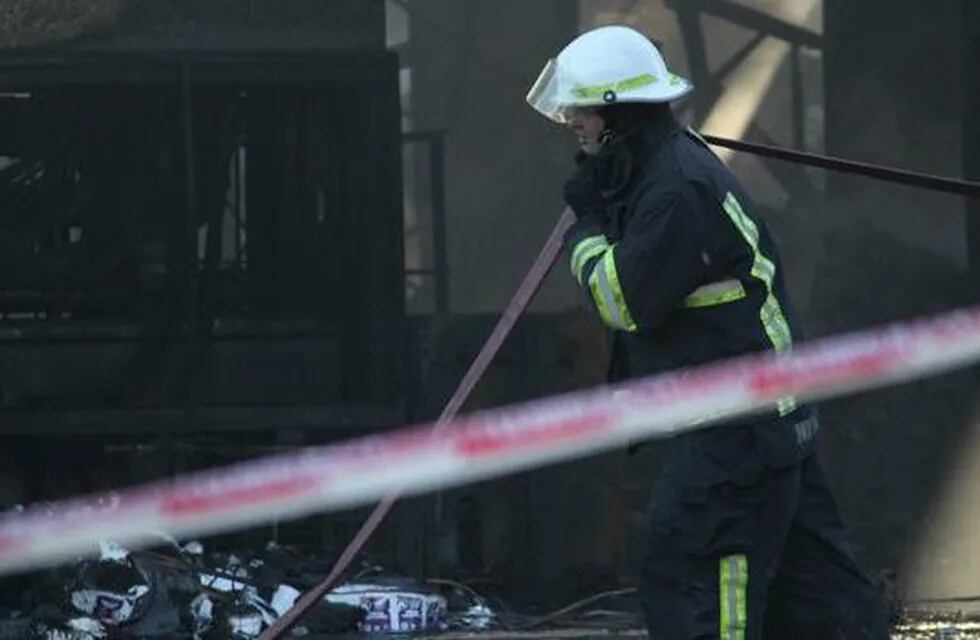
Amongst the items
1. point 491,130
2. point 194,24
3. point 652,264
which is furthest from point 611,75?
point 194,24

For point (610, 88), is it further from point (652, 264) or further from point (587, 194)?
point (652, 264)

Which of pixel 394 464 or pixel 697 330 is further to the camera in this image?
pixel 394 464

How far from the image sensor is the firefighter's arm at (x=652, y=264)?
425 centimetres

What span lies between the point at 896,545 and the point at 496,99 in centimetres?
205

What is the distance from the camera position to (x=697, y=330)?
4387 millimetres

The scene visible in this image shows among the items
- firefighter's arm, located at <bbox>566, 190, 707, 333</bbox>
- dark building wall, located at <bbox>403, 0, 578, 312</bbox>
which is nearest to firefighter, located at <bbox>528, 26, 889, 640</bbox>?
firefighter's arm, located at <bbox>566, 190, 707, 333</bbox>

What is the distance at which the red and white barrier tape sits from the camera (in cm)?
566

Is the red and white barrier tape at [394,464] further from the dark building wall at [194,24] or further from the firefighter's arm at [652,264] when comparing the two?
the dark building wall at [194,24]

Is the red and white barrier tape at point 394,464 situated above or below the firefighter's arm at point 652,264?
below

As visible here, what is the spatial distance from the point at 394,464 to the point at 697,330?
1655mm

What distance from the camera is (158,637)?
248 inches

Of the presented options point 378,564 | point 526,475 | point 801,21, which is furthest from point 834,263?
point 378,564

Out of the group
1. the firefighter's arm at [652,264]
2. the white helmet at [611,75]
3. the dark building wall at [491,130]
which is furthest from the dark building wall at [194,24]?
the firefighter's arm at [652,264]

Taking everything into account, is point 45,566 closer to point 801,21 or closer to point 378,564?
point 378,564
